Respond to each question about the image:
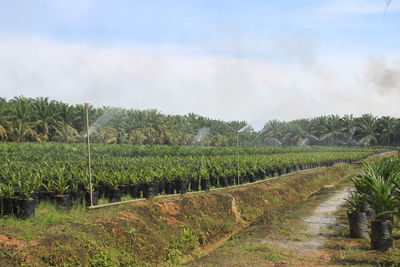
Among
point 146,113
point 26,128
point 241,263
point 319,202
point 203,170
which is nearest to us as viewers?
point 241,263

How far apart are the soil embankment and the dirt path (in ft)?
3.06

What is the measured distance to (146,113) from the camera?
5462cm

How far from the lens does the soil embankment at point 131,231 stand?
7973mm

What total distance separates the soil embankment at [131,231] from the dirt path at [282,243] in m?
0.93

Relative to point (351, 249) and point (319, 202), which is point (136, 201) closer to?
point (351, 249)

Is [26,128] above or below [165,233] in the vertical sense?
above

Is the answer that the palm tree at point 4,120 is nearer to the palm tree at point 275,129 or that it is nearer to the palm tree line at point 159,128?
the palm tree line at point 159,128

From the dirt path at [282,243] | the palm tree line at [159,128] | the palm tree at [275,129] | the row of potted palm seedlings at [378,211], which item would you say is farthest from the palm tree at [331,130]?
the row of potted palm seedlings at [378,211]

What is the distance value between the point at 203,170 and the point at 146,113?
38.4 metres

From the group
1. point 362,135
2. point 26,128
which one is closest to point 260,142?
point 362,135

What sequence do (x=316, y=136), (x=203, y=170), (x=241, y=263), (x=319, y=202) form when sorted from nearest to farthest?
(x=241, y=263)
(x=203, y=170)
(x=319, y=202)
(x=316, y=136)

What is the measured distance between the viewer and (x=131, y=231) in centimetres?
1007

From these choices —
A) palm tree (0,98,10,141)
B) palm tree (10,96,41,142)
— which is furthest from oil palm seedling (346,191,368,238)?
palm tree (10,96,41,142)

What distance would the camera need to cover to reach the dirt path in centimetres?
930
